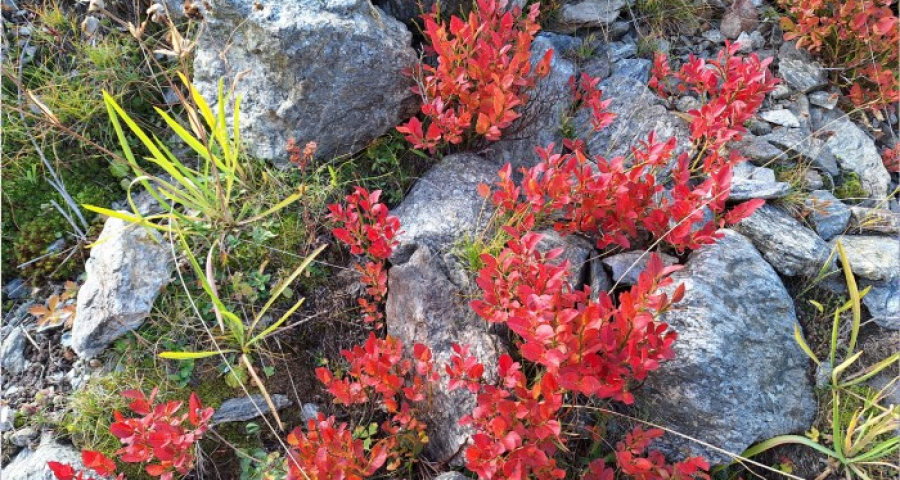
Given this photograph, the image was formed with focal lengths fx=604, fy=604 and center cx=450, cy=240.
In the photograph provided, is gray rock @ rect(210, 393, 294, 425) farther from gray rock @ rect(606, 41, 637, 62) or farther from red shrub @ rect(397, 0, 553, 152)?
gray rock @ rect(606, 41, 637, 62)

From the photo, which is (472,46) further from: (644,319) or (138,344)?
(138,344)

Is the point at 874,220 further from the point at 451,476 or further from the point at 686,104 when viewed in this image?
the point at 451,476

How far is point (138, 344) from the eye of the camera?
2918mm

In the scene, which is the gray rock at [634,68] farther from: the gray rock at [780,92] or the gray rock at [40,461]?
the gray rock at [40,461]

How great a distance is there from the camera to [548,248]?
309cm

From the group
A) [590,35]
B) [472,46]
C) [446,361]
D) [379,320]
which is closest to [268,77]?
[472,46]

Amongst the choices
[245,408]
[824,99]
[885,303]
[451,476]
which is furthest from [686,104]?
[245,408]

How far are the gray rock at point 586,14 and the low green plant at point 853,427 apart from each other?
209 centimetres

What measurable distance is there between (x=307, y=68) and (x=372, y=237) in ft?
3.48

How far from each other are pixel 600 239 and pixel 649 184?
36cm

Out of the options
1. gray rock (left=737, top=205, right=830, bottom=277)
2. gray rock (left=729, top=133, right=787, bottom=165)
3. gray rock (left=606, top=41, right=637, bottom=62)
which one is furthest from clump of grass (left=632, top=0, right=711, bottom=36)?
gray rock (left=737, top=205, right=830, bottom=277)

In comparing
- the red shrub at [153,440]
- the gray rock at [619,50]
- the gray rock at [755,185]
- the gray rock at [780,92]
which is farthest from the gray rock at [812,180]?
the red shrub at [153,440]

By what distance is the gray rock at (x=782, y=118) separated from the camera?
3.80 m

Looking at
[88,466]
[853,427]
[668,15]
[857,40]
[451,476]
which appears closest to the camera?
[88,466]
